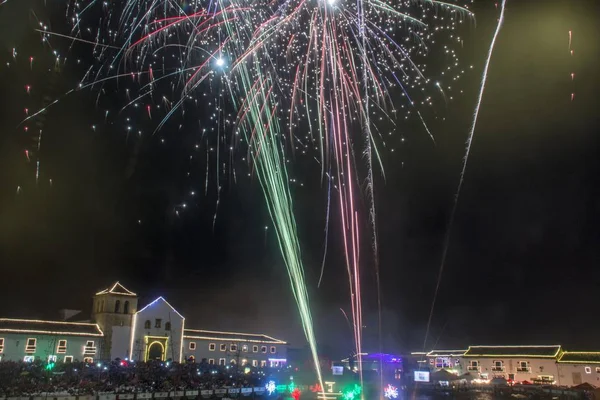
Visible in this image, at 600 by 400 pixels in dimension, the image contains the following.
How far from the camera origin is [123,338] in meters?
43.4

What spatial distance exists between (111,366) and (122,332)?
21386mm

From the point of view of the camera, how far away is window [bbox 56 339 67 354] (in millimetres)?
38781

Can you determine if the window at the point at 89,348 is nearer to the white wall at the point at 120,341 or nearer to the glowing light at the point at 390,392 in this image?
the white wall at the point at 120,341

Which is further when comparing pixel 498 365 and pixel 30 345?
pixel 498 365

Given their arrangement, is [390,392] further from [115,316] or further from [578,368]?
[578,368]

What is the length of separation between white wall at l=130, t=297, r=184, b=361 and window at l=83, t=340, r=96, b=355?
3.65 meters

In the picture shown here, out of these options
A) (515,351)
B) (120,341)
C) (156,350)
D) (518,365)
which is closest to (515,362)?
(518,365)

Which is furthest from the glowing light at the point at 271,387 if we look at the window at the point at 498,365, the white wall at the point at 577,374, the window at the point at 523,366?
the window at the point at 498,365

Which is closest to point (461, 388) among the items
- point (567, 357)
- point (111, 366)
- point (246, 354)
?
→ point (567, 357)

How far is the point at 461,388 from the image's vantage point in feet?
125

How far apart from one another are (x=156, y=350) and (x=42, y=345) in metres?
10.3

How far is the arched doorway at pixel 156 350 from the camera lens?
4497 centimetres

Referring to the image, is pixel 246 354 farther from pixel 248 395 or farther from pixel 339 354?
pixel 248 395

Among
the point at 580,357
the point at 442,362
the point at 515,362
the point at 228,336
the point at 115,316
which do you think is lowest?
the point at 442,362
